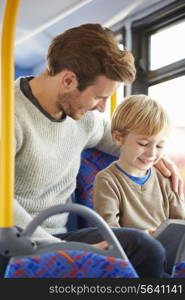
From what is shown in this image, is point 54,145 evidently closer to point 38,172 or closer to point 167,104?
point 38,172

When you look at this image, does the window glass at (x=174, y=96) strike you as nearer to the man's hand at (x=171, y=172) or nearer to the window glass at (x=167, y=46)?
the window glass at (x=167, y=46)

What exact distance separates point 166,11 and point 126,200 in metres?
2.11

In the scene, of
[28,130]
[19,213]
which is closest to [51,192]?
[28,130]

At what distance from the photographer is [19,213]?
1.30 m

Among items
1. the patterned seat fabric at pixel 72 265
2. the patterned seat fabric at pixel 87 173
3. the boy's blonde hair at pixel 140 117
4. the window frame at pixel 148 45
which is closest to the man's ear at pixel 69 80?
the boy's blonde hair at pixel 140 117

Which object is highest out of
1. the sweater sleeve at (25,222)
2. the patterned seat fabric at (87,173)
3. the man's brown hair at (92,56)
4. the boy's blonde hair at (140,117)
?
the man's brown hair at (92,56)

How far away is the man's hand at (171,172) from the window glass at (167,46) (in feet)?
5.36

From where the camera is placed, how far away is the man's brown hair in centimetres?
150

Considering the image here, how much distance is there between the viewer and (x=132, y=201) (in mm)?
1691

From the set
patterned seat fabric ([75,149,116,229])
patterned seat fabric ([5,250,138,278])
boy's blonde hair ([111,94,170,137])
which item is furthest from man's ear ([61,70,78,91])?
patterned seat fabric ([5,250,138,278])

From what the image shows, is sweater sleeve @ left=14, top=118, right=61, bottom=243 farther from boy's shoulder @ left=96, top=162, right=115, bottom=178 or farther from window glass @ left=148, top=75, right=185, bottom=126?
window glass @ left=148, top=75, right=185, bottom=126

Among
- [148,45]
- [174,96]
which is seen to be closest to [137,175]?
[174,96]

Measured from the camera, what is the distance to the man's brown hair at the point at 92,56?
1501mm

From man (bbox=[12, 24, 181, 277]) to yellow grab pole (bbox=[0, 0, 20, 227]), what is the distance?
14.4 inches
